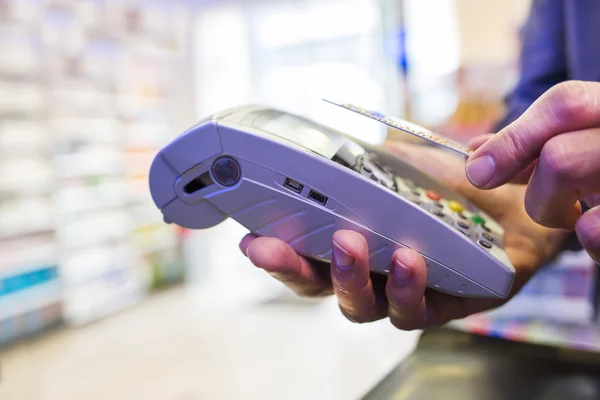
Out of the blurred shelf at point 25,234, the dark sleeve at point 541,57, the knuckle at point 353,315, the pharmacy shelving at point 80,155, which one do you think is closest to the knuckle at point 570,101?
the knuckle at point 353,315

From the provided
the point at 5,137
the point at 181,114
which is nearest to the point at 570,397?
the point at 5,137

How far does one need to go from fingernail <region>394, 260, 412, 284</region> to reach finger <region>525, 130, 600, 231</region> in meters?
0.09

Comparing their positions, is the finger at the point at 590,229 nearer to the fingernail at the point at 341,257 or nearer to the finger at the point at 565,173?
the finger at the point at 565,173

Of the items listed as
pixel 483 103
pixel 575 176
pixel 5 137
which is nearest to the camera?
pixel 575 176

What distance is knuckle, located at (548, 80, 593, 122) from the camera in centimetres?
22

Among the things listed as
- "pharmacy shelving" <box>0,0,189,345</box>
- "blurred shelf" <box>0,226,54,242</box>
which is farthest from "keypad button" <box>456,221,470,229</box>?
"blurred shelf" <box>0,226,54,242</box>

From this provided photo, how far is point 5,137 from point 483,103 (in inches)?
53.3

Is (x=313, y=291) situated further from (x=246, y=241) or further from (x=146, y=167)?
(x=146, y=167)

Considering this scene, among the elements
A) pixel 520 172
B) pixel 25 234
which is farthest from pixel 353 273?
pixel 25 234

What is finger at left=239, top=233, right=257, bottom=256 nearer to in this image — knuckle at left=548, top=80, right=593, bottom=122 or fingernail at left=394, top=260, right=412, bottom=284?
fingernail at left=394, top=260, right=412, bottom=284

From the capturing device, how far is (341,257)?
0.97ft

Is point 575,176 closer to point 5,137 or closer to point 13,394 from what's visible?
point 13,394

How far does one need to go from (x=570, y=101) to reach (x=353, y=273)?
0.52 ft

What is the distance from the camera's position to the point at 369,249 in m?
0.31
